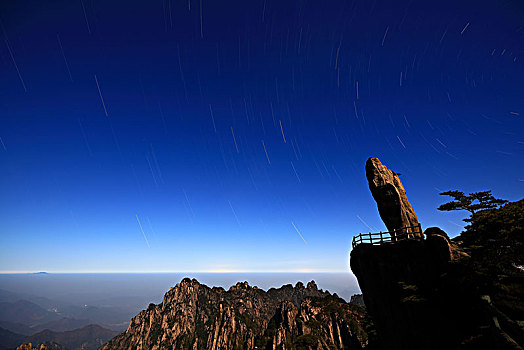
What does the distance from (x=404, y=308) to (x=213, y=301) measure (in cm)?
16488

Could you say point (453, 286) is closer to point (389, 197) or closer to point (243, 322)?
point (389, 197)

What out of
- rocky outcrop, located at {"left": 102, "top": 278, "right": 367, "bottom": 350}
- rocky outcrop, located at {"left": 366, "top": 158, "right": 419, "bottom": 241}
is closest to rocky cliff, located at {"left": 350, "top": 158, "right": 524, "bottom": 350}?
rocky outcrop, located at {"left": 366, "top": 158, "right": 419, "bottom": 241}

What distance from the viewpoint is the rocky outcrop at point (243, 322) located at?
88.5 metres

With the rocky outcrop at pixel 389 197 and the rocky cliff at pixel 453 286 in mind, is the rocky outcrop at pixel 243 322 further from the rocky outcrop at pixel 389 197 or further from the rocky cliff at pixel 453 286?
the rocky outcrop at pixel 389 197

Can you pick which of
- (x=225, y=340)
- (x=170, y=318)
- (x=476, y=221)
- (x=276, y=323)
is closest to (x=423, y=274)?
(x=476, y=221)

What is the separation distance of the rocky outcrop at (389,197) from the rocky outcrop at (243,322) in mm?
54502

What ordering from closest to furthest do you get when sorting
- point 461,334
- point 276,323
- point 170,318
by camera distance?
point 461,334, point 276,323, point 170,318

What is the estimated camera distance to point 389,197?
102 ft

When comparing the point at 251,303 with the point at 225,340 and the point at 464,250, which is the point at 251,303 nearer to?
the point at 225,340

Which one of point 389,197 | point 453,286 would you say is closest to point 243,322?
point 389,197

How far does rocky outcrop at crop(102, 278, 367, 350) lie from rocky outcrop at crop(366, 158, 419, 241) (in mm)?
54502

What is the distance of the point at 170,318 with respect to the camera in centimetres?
14400

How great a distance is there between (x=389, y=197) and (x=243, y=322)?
135307 mm

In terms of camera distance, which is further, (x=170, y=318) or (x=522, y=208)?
(x=170, y=318)
